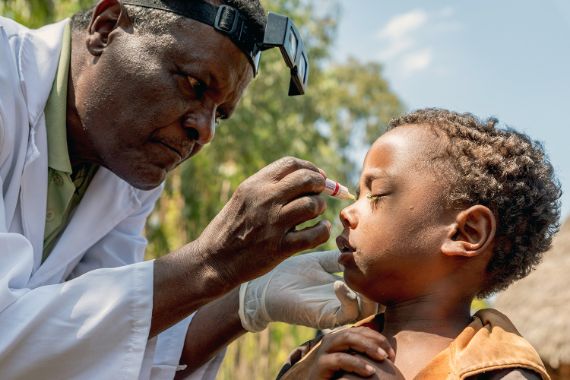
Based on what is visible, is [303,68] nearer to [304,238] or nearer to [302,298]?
[302,298]

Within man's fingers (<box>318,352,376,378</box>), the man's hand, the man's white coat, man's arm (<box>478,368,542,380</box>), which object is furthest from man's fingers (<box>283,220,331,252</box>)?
man's arm (<box>478,368,542,380</box>)

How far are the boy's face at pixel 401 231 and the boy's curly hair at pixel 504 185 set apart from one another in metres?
0.07

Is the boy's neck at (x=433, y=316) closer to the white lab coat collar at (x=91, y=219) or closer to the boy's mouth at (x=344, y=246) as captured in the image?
the boy's mouth at (x=344, y=246)

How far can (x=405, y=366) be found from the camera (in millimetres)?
2059

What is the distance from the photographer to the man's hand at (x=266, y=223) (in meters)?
2.04

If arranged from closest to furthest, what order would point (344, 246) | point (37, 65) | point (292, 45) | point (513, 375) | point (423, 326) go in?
point (513, 375)
point (423, 326)
point (344, 246)
point (292, 45)
point (37, 65)

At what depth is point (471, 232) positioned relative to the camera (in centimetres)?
218

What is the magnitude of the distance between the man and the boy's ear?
403 millimetres

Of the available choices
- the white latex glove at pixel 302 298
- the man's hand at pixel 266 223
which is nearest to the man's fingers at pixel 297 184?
the man's hand at pixel 266 223

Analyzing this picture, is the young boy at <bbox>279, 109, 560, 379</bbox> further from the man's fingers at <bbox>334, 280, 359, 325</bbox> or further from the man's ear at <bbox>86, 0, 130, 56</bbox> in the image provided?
the man's ear at <bbox>86, 0, 130, 56</bbox>

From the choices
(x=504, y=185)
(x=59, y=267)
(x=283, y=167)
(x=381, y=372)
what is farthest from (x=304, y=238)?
(x=59, y=267)

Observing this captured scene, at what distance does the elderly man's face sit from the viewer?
8.89ft

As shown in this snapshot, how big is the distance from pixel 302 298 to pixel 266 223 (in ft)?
1.96

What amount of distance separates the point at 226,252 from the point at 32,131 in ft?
3.28
